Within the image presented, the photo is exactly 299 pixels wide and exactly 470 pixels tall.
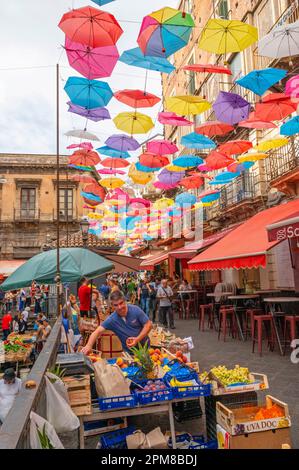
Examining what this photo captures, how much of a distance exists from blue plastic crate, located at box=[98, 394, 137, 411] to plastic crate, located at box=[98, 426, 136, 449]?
0.60 m

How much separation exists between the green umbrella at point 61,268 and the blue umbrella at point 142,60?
4.11 meters

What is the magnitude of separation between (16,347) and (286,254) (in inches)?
371

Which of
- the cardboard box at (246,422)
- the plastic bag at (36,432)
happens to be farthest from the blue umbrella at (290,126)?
the plastic bag at (36,432)

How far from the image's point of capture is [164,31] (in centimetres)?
661

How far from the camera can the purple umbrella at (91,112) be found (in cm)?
898

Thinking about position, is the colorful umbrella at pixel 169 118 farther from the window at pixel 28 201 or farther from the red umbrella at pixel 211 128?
the window at pixel 28 201

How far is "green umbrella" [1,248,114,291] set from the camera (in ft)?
21.7

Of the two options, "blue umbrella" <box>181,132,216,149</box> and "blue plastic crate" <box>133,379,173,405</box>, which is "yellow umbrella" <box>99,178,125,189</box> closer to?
"blue umbrella" <box>181,132,216,149</box>

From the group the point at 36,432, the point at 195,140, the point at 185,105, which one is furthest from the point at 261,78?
the point at 36,432

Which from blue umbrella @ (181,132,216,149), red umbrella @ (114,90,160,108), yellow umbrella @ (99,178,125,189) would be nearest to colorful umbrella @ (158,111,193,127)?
red umbrella @ (114,90,160,108)

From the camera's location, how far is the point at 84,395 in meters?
3.48

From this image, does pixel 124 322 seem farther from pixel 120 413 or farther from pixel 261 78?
pixel 261 78
